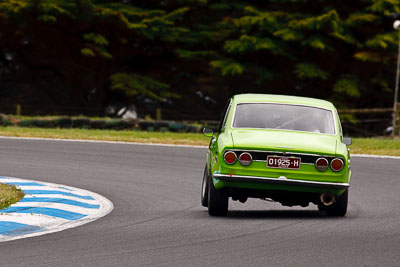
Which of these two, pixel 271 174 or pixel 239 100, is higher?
pixel 239 100

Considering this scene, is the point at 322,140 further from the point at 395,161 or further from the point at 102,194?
the point at 395,161

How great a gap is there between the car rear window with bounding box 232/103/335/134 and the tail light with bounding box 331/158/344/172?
93 cm

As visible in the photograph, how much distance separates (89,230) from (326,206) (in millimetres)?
3497

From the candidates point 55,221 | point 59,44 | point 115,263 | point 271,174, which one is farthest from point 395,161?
point 59,44

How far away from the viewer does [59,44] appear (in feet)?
128

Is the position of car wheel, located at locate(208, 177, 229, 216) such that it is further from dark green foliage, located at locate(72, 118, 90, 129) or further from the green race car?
dark green foliage, located at locate(72, 118, 90, 129)

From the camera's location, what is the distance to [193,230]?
1003 centimetres

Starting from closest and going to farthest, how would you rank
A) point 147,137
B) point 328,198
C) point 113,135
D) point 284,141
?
point 284,141, point 328,198, point 147,137, point 113,135

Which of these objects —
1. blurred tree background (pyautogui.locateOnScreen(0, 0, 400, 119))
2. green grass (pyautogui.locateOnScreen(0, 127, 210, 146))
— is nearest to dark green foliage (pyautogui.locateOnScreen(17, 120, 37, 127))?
green grass (pyautogui.locateOnScreen(0, 127, 210, 146))

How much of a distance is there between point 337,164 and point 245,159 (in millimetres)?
1146

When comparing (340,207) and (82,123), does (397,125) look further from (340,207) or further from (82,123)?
(340,207)

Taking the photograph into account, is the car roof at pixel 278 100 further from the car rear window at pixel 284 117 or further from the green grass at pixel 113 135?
the green grass at pixel 113 135

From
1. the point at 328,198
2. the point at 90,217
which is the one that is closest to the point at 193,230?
the point at 90,217

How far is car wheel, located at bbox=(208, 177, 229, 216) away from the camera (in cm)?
1123
